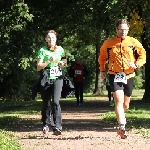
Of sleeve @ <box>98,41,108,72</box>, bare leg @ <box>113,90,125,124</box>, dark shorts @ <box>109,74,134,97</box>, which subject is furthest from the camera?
sleeve @ <box>98,41,108,72</box>

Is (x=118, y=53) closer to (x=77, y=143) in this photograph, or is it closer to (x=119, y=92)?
(x=119, y=92)

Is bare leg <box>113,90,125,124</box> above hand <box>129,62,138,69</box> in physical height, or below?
below

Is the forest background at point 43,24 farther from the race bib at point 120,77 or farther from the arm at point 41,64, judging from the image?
the arm at point 41,64

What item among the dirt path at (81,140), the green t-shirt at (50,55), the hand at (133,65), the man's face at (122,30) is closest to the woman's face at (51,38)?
the green t-shirt at (50,55)

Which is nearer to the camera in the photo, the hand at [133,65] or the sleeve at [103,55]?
the hand at [133,65]

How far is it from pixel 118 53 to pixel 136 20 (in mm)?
10093

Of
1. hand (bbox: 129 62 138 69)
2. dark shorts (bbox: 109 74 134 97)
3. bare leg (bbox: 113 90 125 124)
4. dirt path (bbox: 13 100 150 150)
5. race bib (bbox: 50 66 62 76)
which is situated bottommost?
dirt path (bbox: 13 100 150 150)

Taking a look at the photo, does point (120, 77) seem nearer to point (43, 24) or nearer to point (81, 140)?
point (81, 140)

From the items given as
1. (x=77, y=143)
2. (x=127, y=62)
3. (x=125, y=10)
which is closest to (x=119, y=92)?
(x=127, y=62)

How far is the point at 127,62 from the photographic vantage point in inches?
352

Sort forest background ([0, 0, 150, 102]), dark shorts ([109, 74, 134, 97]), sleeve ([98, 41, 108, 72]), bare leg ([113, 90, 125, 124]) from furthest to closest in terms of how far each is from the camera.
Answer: forest background ([0, 0, 150, 102]) → sleeve ([98, 41, 108, 72]) → dark shorts ([109, 74, 134, 97]) → bare leg ([113, 90, 125, 124])

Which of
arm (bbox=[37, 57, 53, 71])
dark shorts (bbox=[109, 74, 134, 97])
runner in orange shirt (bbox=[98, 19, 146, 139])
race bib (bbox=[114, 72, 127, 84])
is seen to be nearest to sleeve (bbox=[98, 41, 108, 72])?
runner in orange shirt (bbox=[98, 19, 146, 139])

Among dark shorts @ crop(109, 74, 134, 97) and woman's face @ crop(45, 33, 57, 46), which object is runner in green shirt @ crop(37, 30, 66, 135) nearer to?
woman's face @ crop(45, 33, 57, 46)

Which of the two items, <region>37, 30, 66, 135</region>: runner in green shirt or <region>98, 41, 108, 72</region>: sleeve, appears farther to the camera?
<region>37, 30, 66, 135</region>: runner in green shirt
